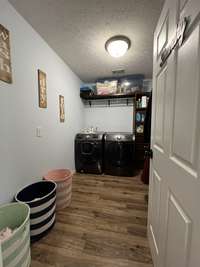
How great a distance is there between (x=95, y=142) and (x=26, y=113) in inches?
62.1

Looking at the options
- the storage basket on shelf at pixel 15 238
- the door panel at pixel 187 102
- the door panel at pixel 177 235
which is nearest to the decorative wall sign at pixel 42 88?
the storage basket on shelf at pixel 15 238

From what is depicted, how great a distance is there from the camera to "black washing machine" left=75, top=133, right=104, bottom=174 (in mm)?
2797

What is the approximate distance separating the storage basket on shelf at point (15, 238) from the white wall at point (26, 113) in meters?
0.17

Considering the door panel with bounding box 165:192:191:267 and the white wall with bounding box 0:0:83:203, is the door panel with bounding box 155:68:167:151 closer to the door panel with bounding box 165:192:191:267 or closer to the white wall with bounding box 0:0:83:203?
the door panel with bounding box 165:192:191:267

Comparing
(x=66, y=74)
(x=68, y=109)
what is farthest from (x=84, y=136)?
(x=66, y=74)

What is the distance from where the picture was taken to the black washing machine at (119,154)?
8.81 ft

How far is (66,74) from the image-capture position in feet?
7.93

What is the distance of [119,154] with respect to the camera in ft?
8.92

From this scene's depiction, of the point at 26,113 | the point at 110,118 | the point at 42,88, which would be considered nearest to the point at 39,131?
the point at 26,113

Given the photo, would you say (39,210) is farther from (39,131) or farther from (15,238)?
(39,131)

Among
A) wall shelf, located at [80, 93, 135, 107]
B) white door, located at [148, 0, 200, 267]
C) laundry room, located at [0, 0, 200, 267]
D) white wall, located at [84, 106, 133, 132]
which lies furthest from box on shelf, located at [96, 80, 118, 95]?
white door, located at [148, 0, 200, 267]

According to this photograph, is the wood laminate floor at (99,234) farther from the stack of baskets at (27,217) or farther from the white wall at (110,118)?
the white wall at (110,118)

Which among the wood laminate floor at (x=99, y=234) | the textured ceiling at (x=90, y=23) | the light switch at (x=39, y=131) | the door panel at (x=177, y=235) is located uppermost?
the textured ceiling at (x=90, y=23)

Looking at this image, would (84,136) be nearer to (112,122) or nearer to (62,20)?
(112,122)
